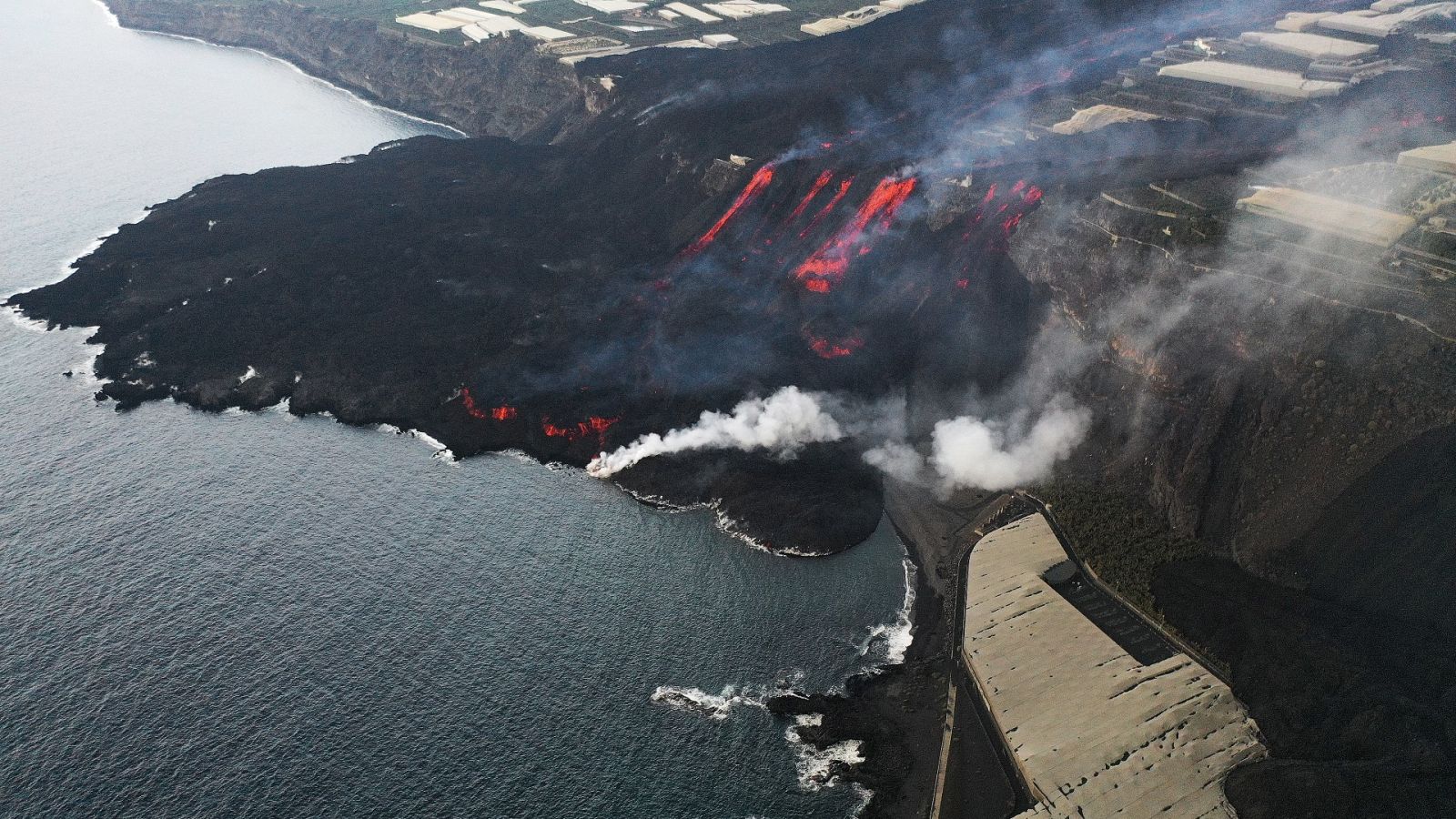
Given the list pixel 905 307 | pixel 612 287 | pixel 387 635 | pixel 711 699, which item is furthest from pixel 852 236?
pixel 387 635

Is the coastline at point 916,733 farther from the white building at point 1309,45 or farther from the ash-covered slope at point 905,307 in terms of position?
the white building at point 1309,45

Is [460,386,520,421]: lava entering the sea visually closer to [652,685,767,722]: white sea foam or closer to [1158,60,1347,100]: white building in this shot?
[652,685,767,722]: white sea foam

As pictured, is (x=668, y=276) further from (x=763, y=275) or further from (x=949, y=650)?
(x=949, y=650)

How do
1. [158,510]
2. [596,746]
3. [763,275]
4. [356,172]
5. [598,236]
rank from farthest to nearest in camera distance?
[356,172] → [598,236] → [763,275] → [158,510] → [596,746]

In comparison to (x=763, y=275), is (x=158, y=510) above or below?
below

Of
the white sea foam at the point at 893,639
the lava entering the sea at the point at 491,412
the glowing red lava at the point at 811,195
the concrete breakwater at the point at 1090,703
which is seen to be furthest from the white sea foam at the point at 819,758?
the glowing red lava at the point at 811,195

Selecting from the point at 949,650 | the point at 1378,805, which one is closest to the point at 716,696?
the point at 949,650
